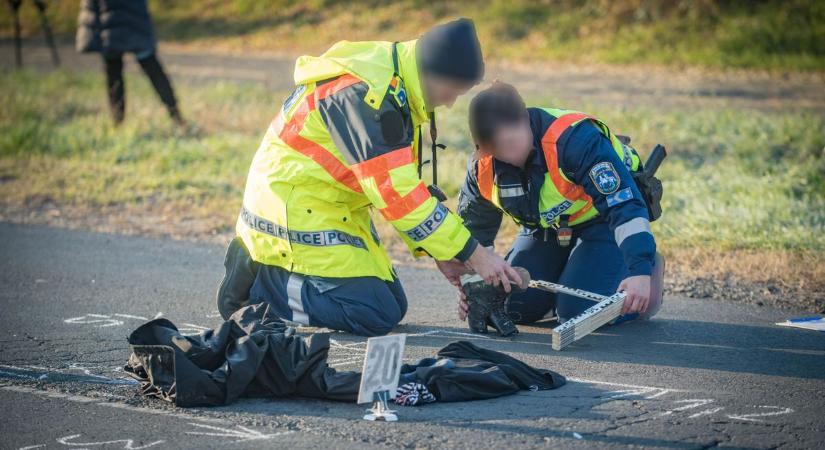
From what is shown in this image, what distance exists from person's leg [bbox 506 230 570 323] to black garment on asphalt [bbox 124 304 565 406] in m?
1.19

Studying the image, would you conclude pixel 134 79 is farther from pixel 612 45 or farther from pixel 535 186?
pixel 535 186

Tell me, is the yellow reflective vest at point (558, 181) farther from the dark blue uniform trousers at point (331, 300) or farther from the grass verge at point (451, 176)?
the grass verge at point (451, 176)

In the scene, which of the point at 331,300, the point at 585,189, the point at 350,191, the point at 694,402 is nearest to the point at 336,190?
the point at 350,191

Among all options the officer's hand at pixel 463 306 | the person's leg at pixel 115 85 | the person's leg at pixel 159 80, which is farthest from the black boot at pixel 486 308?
the person's leg at pixel 115 85

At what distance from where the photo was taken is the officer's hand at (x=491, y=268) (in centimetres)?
487

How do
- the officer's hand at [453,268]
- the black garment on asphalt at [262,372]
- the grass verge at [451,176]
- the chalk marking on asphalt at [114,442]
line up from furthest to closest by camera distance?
the grass verge at [451,176], the officer's hand at [453,268], the black garment on asphalt at [262,372], the chalk marking on asphalt at [114,442]

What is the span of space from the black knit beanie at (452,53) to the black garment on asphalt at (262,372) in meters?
1.40

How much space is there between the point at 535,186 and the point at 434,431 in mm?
1817

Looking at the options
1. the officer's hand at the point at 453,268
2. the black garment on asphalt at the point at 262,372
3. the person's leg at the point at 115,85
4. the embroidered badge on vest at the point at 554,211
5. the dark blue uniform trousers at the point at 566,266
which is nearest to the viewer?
the black garment on asphalt at the point at 262,372

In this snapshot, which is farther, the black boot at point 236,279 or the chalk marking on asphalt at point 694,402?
the black boot at point 236,279

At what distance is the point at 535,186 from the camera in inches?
214

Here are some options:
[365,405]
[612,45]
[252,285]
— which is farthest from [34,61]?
[365,405]

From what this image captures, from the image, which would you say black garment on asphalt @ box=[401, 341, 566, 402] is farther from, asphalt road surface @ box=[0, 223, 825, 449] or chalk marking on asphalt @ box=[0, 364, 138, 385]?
chalk marking on asphalt @ box=[0, 364, 138, 385]

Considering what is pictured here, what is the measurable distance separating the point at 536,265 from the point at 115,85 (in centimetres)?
740
